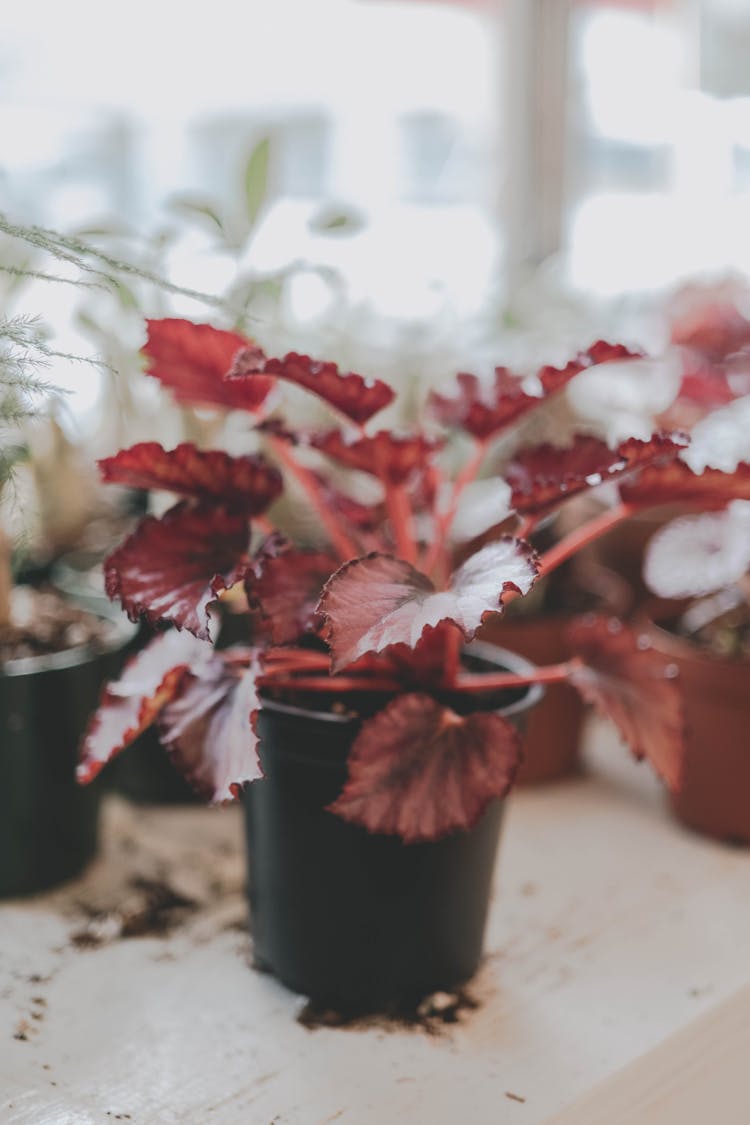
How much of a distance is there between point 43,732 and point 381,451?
36 cm

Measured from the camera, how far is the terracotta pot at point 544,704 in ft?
3.70

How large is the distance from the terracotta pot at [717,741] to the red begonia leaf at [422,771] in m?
0.37

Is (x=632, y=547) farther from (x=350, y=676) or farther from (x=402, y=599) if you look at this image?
(x=402, y=599)

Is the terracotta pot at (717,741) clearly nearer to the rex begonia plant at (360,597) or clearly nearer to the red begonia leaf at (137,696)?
the rex begonia plant at (360,597)

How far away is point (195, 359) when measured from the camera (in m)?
0.74

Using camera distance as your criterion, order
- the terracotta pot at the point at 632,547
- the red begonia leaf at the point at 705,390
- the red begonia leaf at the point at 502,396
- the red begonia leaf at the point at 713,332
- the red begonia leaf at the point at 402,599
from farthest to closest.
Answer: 1. the terracotta pot at the point at 632,547
2. the red begonia leaf at the point at 713,332
3. the red begonia leaf at the point at 705,390
4. the red begonia leaf at the point at 502,396
5. the red begonia leaf at the point at 402,599

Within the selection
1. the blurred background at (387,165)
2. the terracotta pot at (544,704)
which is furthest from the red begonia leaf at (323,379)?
the terracotta pot at (544,704)

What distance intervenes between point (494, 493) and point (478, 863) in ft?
1.11

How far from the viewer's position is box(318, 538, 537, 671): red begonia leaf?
0.61 metres

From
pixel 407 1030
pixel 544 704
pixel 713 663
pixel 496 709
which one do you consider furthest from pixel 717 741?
pixel 407 1030

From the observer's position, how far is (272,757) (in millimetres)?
742

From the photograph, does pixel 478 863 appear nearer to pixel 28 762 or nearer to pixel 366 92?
A: pixel 28 762

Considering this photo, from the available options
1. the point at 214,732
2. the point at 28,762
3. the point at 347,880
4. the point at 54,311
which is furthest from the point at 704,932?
the point at 54,311

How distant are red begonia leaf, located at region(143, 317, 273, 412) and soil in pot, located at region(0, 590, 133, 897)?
0.27 m
